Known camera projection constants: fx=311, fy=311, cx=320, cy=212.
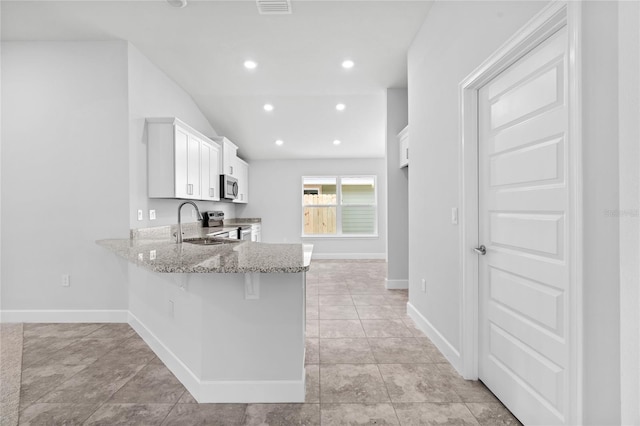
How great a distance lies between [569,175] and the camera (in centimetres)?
120

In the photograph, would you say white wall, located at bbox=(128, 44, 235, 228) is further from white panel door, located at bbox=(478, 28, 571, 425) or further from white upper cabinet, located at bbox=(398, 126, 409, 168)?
white panel door, located at bbox=(478, 28, 571, 425)

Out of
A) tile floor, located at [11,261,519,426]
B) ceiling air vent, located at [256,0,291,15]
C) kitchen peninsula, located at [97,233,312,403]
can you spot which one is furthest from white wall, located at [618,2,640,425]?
ceiling air vent, located at [256,0,291,15]

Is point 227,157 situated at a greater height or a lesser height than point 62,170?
greater

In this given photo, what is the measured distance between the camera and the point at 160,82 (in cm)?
383

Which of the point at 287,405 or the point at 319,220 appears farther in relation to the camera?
the point at 319,220

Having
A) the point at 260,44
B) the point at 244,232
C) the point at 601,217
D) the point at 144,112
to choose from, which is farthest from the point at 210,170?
the point at 601,217

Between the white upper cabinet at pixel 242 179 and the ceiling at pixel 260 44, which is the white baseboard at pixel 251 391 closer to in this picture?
the ceiling at pixel 260 44

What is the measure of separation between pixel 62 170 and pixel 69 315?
146 cm

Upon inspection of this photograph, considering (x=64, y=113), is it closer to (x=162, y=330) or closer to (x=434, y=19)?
(x=162, y=330)

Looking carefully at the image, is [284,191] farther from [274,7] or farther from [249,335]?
[249,335]

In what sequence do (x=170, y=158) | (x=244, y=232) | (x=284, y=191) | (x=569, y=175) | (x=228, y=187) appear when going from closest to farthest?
1. (x=569, y=175)
2. (x=170, y=158)
3. (x=228, y=187)
4. (x=244, y=232)
5. (x=284, y=191)

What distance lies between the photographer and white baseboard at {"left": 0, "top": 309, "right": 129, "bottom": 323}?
3.12m

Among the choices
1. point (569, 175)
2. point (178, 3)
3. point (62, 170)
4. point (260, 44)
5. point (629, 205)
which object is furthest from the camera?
point (260, 44)

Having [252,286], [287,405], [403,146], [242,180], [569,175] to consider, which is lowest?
[287,405]
